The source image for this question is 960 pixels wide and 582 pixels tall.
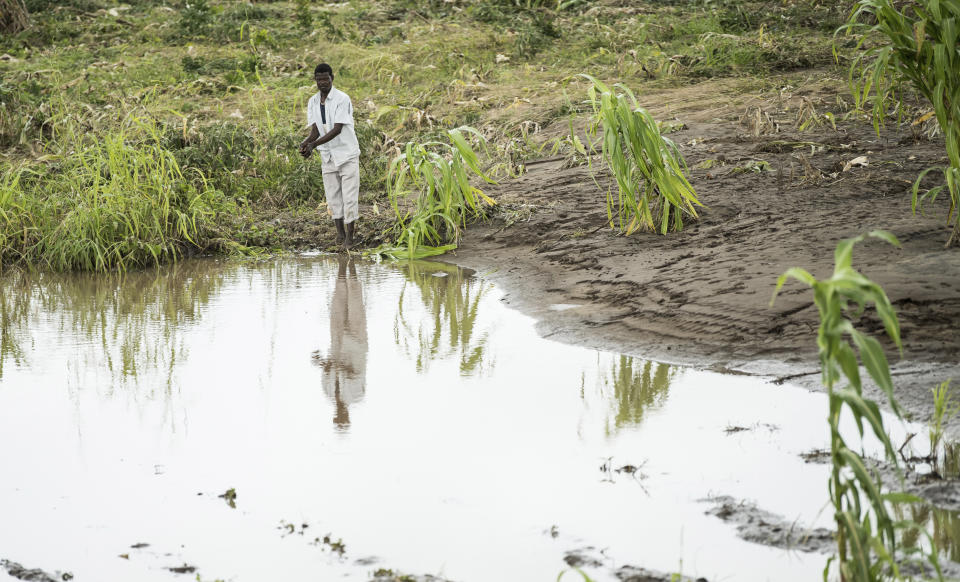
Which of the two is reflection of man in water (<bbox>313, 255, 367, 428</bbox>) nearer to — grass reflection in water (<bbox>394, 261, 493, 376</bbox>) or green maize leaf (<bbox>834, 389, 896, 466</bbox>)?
grass reflection in water (<bbox>394, 261, 493, 376</bbox>)

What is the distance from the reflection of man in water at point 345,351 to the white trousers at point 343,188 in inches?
39.2

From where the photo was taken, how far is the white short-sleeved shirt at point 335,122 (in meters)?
7.96

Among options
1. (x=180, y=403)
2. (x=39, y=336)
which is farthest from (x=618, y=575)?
(x=39, y=336)

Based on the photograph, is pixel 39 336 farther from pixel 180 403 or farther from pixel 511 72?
pixel 511 72

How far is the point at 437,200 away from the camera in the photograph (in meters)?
8.25

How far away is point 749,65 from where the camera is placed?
1161cm

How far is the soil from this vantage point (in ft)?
15.2

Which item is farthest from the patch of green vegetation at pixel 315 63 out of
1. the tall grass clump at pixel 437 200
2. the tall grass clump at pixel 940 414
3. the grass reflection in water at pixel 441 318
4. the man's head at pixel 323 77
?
the tall grass clump at pixel 940 414

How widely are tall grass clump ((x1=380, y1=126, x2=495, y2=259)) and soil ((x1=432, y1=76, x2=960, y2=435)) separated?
219mm

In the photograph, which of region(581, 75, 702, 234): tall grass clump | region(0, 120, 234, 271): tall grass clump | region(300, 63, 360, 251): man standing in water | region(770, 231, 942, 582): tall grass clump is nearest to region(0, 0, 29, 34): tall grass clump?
region(0, 120, 234, 271): tall grass clump

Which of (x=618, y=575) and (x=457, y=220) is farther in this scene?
(x=457, y=220)

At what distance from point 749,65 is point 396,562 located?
393 inches

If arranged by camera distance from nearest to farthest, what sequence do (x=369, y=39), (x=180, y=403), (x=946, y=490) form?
(x=946, y=490)
(x=180, y=403)
(x=369, y=39)

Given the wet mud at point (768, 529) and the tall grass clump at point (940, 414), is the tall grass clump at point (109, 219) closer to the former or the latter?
the wet mud at point (768, 529)
